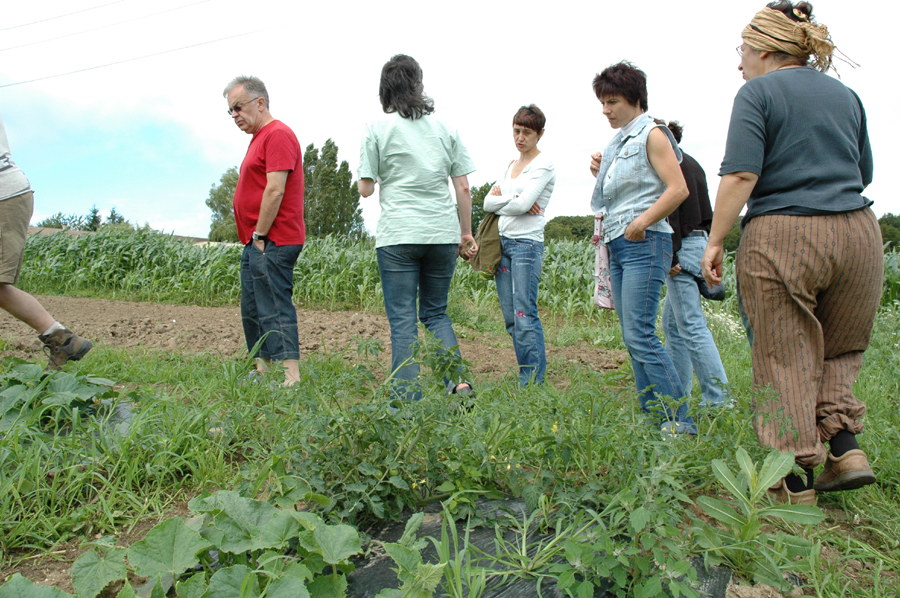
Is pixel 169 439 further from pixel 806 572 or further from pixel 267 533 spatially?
pixel 806 572

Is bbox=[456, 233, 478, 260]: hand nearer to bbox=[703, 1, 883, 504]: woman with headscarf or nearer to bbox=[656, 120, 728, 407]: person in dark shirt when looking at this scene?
bbox=[656, 120, 728, 407]: person in dark shirt

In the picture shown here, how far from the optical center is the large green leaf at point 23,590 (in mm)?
1207

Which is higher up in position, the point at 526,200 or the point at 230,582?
the point at 526,200

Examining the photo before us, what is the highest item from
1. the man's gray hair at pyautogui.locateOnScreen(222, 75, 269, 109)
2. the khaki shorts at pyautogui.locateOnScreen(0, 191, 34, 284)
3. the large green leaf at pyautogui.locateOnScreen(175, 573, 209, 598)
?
the man's gray hair at pyautogui.locateOnScreen(222, 75, 269, 109)

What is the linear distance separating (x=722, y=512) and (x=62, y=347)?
138 inches

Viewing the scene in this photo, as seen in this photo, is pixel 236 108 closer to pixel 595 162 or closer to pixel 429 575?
pixel 595 162

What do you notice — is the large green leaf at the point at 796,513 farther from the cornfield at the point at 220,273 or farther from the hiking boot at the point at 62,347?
the cornfield at the point at 220,273

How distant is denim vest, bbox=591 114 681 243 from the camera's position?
2.85 meters

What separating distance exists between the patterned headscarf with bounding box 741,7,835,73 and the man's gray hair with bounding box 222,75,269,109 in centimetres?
267

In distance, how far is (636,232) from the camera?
2.77m

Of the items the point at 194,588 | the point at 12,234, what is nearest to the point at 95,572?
the point at 194,588

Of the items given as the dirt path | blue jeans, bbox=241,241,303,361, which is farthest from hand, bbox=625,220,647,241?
blue jeans, bbox=241,241,303,361

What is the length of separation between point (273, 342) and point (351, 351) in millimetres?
1074

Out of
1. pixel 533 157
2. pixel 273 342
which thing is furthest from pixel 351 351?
pixel 533 157
